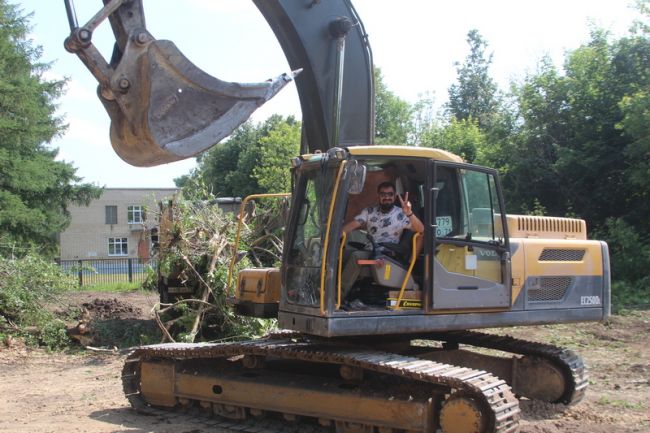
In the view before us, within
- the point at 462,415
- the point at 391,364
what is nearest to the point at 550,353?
the point at 462,415

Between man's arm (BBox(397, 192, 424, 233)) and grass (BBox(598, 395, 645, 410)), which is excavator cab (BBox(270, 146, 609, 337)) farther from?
grass (BBox(598, 395, 645, 410))

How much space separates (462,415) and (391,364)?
2.00 ft

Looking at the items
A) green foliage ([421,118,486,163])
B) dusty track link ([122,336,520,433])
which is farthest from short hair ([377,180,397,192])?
green foliage ([421,118,486,163])

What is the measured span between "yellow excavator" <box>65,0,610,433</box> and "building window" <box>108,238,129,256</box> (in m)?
51.2

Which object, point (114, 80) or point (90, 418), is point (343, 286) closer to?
point (114, 80)

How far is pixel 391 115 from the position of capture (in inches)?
1801

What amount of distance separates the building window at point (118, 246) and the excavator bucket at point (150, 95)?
53521 mm

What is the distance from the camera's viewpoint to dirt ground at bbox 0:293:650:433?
20.7ft

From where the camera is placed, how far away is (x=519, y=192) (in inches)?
757

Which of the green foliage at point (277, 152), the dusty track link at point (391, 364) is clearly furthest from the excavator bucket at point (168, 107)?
the green foliage at point (277, 152)

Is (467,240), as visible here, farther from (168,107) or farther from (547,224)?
(168,107)

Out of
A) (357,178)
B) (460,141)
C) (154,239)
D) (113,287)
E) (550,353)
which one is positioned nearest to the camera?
(357,178)

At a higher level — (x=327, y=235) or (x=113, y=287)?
(x=327, y=235)

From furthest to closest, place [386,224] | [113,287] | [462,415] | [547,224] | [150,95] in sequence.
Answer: [113,287], [547,224], [386,224], [462,415], [150,95]
